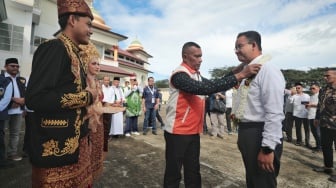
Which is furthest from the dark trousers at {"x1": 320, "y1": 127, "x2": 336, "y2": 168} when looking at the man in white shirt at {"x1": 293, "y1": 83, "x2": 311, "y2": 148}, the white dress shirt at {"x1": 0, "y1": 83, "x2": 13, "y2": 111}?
the white dress shirt at {"x1": 0, "y1": 83, "x2": 13, "y2": 111}

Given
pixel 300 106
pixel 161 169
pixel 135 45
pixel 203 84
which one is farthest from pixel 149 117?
pixel 135 45

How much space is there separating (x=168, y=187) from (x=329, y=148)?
397 cm

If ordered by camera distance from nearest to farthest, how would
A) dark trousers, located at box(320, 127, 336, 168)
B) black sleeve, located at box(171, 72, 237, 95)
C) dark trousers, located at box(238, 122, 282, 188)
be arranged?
1. dark trousers, located at box(238, 122, 282, 188)
2. black sleeve, located at box(171, 72, 237, 95)
3. dark trousers, located at box(320, 127, 336, 168)

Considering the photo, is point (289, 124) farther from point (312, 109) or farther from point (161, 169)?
point (161, 169)

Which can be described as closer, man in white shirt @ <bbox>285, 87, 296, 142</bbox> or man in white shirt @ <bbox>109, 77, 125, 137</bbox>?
man in white shirt @ <bbox>109, 77, 125, 137</bbox>

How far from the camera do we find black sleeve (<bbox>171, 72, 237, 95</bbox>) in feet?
7.10

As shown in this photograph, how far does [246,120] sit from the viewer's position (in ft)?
7.11

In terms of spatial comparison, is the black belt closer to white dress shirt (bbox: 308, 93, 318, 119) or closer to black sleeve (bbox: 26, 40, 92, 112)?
black sleeve (bbox: 26, 40, 92, 112)

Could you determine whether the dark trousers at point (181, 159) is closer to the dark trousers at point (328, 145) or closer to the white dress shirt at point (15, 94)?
the white dress shirt at point (15, 94)

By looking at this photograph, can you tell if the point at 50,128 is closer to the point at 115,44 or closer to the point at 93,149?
the point at 93,149

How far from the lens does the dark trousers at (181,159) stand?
249cm

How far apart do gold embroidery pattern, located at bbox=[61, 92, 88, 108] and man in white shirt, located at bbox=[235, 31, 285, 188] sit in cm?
154

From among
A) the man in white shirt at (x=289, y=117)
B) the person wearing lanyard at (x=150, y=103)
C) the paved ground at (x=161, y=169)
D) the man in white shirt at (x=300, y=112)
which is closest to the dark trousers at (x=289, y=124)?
the man in white shirt at (x=289, y=117)

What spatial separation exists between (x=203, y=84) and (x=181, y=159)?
0.93 metres
